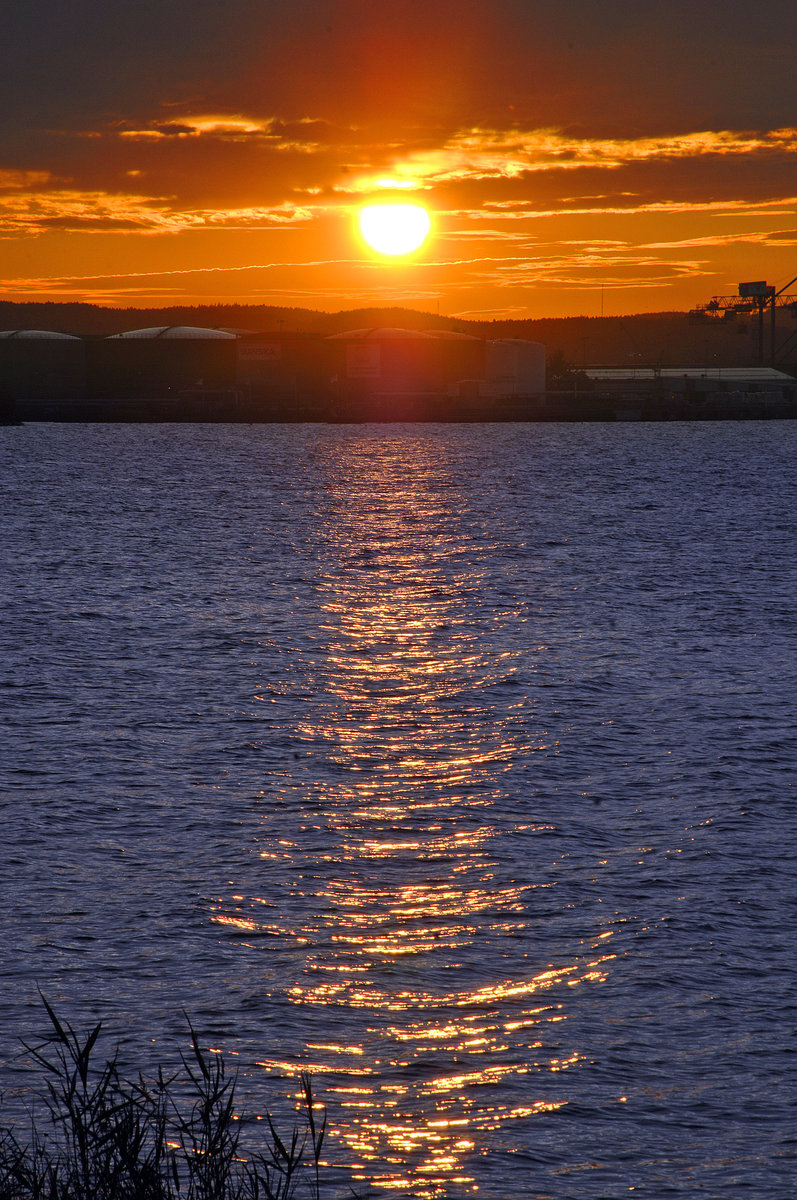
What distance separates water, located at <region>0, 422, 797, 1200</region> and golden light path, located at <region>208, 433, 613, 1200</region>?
1.6 inches

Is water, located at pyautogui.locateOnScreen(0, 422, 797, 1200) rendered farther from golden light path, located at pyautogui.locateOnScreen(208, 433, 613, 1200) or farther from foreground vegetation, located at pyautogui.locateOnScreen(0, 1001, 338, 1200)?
foreground vegetation, located at pyautogui.locateOnScreen(0, 1001, 338, 1200)

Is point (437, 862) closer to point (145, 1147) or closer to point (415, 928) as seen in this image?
point (415, 928)

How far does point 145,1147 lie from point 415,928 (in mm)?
5127

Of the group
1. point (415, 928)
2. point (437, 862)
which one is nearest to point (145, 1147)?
point (415, 928)

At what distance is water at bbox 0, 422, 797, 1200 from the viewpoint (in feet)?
34.3

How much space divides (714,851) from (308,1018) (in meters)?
6.83

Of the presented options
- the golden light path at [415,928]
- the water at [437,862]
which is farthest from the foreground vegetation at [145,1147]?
the golden light path at [415,928]

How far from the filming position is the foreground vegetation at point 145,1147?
25.7ft

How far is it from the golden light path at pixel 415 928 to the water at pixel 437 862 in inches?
1.6

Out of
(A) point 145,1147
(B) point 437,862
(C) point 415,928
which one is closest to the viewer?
(A) point 145,1147

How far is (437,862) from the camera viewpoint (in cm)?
1620

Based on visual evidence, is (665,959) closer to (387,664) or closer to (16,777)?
(16,777)

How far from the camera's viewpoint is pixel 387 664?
30031mm

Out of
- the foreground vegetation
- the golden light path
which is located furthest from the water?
the foreground vegetation
